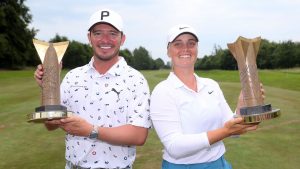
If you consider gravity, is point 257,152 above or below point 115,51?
below

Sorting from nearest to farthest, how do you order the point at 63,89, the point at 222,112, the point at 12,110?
the point at 222,112 < the point at 63,89 < the point at 12,110

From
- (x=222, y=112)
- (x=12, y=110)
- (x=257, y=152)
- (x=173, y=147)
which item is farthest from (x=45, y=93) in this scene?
(x=12, y=110)

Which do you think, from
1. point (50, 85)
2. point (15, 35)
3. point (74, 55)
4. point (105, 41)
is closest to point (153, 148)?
point (105, 41)

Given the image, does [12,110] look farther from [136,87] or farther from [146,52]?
[146,52]

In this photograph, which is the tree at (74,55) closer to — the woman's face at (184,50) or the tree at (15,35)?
the tree at (15,35)

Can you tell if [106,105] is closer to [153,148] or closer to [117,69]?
[117,69]

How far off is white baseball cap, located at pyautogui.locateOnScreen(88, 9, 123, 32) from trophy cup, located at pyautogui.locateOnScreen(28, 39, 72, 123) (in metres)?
0.33

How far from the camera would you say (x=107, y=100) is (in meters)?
3.85

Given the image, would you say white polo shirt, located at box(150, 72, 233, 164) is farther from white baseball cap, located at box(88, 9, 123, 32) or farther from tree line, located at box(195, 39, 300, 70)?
tree line, located at box(195, 39, 300, 70)

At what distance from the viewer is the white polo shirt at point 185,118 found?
11.4 feet

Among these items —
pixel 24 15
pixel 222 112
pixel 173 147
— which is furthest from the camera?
pixel 24 15

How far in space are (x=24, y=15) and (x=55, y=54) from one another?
64.1 m

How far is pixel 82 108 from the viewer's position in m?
3.92

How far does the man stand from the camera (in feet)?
12.5
